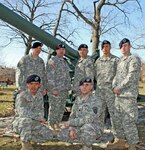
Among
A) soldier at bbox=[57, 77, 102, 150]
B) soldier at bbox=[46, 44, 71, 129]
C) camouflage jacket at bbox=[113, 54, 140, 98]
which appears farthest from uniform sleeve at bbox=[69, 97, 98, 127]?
soldier at bbox=[46, 44, 71, 129]

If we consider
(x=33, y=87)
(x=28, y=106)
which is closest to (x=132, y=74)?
(x=33, y=87)

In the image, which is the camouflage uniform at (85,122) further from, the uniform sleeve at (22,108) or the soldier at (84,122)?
the uniform sleeve at (22,108)

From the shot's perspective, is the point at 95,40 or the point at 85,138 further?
the point at 95,40

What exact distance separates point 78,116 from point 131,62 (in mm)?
1267

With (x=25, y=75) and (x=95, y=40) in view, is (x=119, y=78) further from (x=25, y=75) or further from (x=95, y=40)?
(x=95, y=40)

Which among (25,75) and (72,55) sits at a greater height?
(72,55)

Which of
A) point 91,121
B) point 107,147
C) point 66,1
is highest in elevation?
point 66,1

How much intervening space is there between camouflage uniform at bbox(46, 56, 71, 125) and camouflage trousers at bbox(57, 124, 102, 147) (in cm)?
169

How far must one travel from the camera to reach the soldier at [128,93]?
19.2 feet

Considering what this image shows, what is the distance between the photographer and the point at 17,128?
5.41 meters

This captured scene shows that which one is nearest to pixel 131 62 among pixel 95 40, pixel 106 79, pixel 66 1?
pixel 106 79

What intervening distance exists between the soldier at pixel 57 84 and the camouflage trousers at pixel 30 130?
1527 mm

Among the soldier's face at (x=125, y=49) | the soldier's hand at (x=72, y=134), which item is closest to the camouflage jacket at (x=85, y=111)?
the soldier's hand at (x=72, y=134)

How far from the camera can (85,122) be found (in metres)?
5.48
